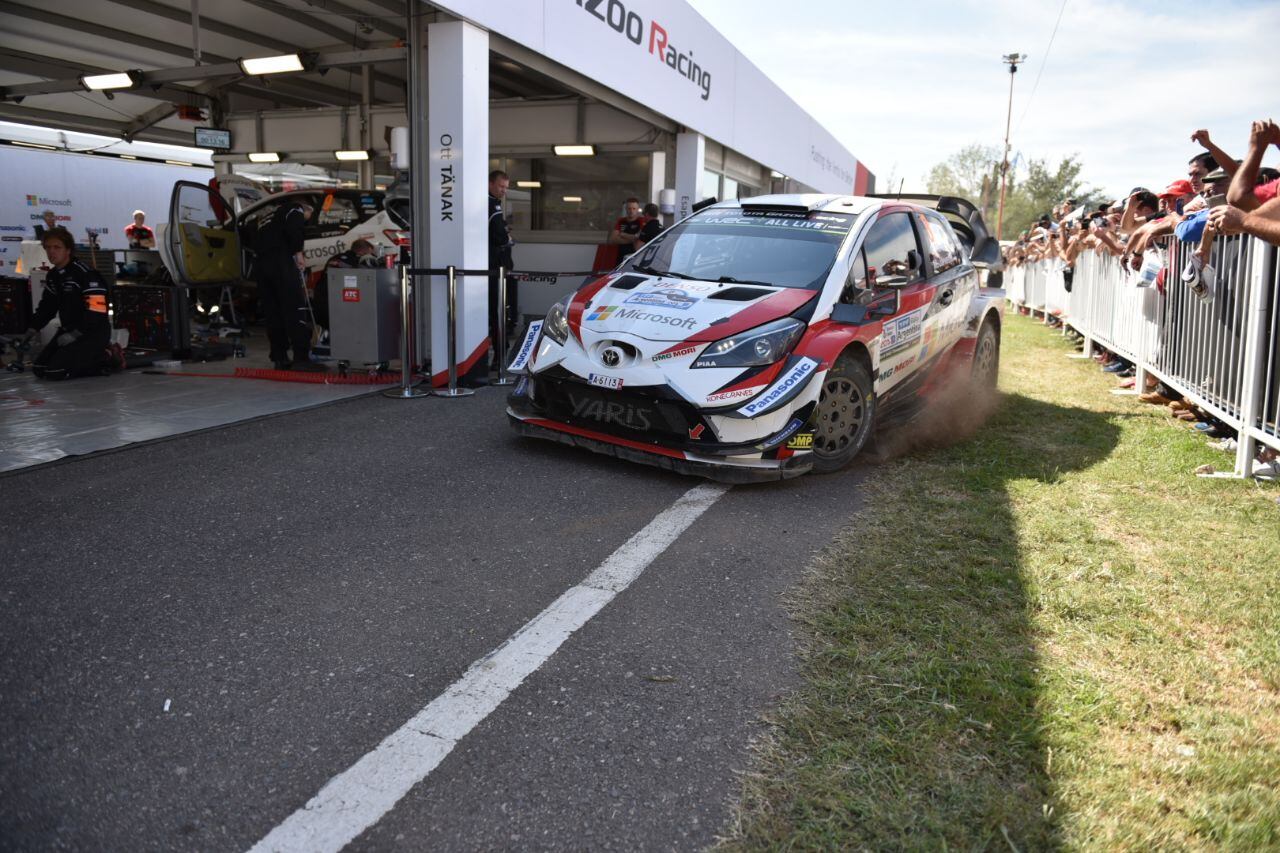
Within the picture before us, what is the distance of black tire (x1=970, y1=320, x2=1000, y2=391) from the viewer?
25.5ft

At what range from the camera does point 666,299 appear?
5516mm

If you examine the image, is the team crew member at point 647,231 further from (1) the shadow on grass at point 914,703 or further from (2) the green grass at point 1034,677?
Answer: (1) the shadow on grass at point 914,703

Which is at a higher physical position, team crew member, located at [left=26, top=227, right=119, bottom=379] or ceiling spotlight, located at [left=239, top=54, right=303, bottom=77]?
ceiling spotlight, located at [left=239, top=54, right=303, bottom=77]

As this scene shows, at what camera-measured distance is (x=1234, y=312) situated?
20.0 ft

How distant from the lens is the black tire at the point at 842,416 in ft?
17.4

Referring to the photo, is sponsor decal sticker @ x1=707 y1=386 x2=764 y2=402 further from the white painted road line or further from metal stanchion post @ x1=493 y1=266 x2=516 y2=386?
metal stanchion post @ x1=493 y1=266 x2=516 y2=386

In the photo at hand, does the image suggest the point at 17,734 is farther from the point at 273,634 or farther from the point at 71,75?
the point at 71,75

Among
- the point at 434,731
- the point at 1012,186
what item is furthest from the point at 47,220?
the point at 1012,186

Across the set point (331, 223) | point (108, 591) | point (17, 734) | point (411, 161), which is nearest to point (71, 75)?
point (331, 223)

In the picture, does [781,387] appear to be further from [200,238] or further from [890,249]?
[200,238]

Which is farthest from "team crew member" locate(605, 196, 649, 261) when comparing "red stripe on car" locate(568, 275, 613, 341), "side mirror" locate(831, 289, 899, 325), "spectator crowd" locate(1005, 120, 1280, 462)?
"side mirror" locate(831, 289, 899, 325)

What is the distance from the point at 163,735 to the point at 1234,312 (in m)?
6.74

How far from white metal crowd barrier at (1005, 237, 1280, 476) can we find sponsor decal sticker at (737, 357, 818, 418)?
2.75 metres

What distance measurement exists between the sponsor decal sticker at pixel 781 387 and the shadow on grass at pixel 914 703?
0.79 meters
